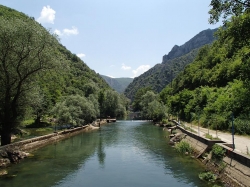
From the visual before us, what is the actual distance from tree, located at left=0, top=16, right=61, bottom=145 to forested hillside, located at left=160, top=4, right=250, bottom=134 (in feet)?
59.7

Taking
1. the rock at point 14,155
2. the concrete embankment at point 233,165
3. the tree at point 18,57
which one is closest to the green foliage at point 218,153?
the concrete embankment at point 233,165

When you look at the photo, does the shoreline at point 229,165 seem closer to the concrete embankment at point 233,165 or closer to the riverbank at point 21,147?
the concrete embankment at point 233,165

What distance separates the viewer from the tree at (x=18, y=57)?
26312 millimetres

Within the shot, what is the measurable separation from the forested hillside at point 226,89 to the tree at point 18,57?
1819cm

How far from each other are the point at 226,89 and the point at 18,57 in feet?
133

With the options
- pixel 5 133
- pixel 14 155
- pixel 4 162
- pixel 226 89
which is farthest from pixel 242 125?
pixel 5 133

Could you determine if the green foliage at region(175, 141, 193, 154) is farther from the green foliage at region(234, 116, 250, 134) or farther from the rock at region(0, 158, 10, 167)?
the rock at region(0, 158, 10, 167)

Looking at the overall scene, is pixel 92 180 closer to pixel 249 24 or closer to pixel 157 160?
pixel 157 160

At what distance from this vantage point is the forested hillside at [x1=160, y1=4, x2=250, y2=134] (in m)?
14.8

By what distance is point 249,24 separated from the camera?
45.5 feet

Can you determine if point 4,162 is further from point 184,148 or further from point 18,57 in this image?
point 184,148

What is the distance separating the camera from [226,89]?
5150cm

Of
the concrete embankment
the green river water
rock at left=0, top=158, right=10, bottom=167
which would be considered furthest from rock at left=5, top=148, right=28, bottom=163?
the concrete embankment

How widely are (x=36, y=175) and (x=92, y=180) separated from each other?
16.1 ft
